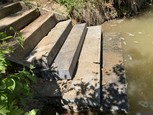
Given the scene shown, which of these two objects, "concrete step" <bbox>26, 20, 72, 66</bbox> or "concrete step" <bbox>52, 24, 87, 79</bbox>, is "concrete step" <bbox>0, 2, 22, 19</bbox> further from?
"concrete step" <bbox>52, 24, 87, 79</bbox>

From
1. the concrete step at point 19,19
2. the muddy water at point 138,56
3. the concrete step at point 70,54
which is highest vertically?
the concrete step at point 19,19

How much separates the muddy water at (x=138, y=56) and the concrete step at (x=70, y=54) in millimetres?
1149

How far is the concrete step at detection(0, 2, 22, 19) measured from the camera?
276 inches

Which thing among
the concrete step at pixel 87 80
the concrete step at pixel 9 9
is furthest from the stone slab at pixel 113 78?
the concrete step at pixel 9 9

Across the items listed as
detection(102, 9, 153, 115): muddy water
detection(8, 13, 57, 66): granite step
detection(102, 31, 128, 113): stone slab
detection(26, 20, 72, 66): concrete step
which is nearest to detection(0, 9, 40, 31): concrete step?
detection(8, 13, 57, 66): granite step

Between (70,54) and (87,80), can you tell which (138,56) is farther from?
(87,80)

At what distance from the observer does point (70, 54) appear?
221 inches

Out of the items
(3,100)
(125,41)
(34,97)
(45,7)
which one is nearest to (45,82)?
(34,97)

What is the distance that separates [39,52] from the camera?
554 centimetres

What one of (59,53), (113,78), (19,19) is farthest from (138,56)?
(19,19)

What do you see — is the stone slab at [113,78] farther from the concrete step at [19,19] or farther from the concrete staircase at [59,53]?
the concrete step at [19,19]

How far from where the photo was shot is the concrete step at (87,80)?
14.6 ft

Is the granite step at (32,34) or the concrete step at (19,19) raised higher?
the concrete step at (19,19)

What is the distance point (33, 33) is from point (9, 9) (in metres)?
1.63
